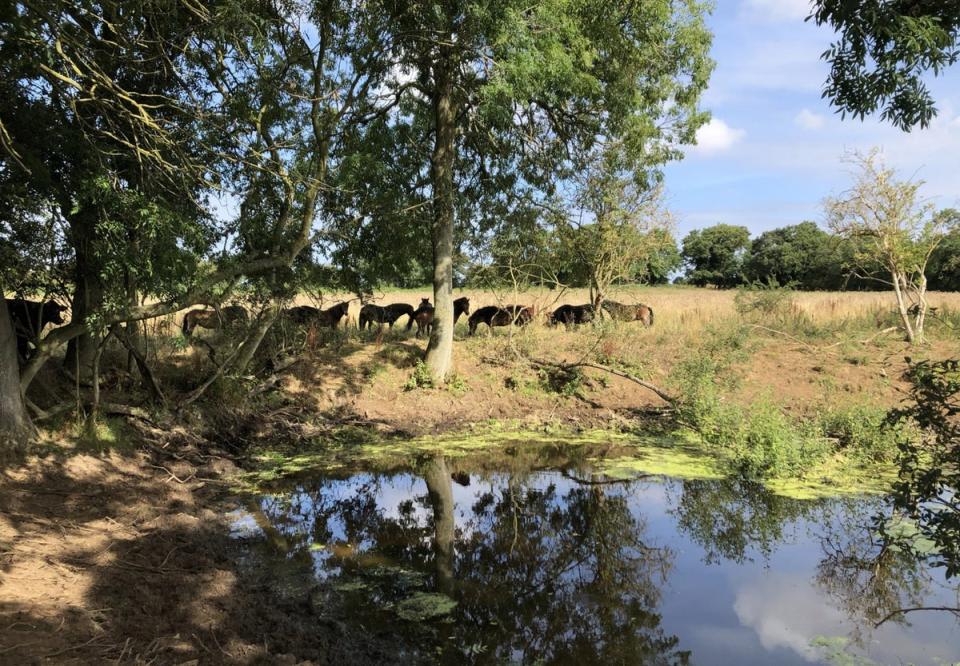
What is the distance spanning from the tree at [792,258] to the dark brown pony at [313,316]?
44284 mm

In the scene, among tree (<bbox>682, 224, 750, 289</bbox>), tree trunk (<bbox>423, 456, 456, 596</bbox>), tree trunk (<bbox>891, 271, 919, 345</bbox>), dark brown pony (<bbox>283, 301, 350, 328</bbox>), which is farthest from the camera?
tree (<bbox>682, 224, 750, 289</bbox>)

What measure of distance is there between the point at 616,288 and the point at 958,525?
14.6 meters

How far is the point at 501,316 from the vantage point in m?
18.2

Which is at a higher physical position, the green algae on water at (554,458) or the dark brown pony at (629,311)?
the dark brown pony at (629,311)

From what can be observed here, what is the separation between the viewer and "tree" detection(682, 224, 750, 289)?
73.6 m

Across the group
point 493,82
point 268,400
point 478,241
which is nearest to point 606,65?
point 493,82

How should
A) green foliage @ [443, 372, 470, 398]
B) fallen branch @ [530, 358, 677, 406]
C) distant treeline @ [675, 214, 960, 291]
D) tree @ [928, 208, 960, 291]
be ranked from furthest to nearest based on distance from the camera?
distant treeline @ [675, 214, 960, 291] < tree @ [928, 208, 960, 291] < green foliage @ [443, 372, 470, 398] < fallen branch @ [530, 358, 677, 406]

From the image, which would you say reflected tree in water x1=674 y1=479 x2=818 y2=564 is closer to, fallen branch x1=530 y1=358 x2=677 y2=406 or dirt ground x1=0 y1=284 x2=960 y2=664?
dirt ground x1=0 y1=284 x2=960 y2=664

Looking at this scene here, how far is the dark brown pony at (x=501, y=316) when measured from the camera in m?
17.4

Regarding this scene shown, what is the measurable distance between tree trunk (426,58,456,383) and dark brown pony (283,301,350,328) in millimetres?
2347

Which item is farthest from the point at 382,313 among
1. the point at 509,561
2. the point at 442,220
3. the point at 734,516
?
the point at 509,561

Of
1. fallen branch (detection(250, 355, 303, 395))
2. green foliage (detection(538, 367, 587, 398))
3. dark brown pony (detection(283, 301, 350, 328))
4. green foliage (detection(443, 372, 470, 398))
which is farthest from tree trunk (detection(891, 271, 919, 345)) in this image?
fallen branch (detection(250, 355, 303, 395))

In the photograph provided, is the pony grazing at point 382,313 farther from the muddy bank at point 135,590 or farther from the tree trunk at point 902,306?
the tree trunk at point 902,306

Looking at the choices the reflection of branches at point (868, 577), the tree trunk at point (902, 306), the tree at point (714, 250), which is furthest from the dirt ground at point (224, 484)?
the tree at point (714, 250)
